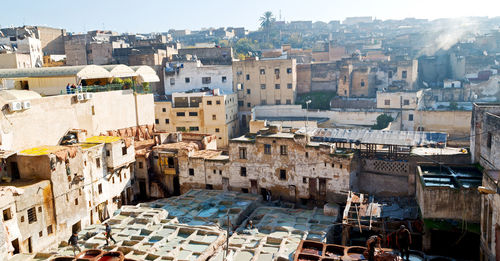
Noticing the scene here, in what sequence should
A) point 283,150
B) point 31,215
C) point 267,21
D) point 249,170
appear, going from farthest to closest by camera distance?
point 267,21 → point 249,170 → point 283,150 → point 31,215

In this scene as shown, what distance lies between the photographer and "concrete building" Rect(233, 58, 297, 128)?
161 ft

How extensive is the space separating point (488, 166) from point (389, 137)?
6.78 m

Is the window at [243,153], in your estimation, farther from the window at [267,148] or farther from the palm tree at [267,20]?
the palm tree at [267,20]

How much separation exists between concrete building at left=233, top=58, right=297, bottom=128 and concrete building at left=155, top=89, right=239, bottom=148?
5102 mm

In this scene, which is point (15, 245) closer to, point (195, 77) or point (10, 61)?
point (10, 61)

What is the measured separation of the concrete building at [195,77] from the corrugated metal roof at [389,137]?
23168mm

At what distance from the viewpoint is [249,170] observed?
3052 centimetres

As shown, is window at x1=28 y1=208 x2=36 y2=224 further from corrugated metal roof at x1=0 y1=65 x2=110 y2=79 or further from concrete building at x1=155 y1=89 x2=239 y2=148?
concrete building at x1=155 y1=89 x2=239 y2=148

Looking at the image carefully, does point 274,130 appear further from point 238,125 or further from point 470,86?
point 470,86

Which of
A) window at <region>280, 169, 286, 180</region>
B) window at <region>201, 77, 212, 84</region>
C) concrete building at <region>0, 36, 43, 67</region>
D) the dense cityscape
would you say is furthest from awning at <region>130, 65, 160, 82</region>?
concrete building at <region>0, 36, 43, 67</region>

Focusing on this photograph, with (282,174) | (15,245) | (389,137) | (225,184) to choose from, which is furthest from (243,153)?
(15,245)

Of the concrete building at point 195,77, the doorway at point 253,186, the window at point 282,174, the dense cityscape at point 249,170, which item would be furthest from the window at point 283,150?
the concrete building at point 195,77

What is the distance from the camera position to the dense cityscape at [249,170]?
2094cm

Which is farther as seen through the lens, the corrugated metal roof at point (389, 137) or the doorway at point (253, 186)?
the doorway at point (253, 186)
